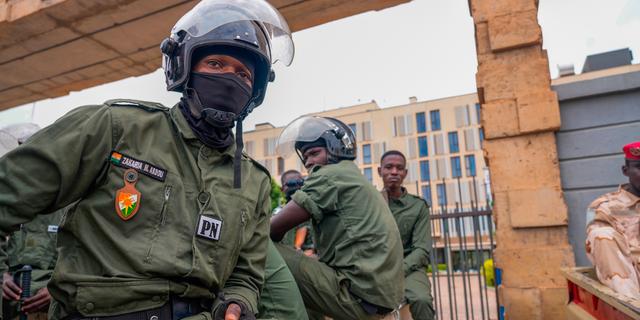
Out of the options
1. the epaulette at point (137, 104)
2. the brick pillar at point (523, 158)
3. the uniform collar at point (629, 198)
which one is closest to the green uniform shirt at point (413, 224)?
the brick pillar at point (523, 158)

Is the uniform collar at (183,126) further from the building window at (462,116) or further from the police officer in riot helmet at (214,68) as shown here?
the building window at (462,116)

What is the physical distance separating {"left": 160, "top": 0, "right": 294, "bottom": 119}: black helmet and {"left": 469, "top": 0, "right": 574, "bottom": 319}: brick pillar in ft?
10.8

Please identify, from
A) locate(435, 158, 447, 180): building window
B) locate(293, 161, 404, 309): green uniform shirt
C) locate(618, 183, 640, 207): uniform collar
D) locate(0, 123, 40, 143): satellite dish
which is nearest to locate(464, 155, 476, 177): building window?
locate(435, 158, 447, 180): building window

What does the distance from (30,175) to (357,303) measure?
1979 millimetres

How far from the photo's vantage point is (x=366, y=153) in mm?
46250

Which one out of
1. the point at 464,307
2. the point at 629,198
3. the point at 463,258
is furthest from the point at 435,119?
the point at 629,198

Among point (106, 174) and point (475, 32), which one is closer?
point (106, 174)

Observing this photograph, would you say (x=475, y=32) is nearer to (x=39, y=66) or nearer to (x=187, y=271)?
(x=187, y=271)

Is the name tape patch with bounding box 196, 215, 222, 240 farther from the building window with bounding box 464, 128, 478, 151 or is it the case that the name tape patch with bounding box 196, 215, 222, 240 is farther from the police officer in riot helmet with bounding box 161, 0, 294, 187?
the building window with bounding box 464, 128, 478, 151

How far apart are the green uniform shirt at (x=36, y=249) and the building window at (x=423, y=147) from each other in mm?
44123

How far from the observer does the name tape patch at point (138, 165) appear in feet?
4.66

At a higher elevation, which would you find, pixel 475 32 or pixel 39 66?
pixel 39 66

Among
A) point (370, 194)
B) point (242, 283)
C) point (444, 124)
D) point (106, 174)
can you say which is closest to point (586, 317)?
point (370, 194)

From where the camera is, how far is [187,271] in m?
1.40
